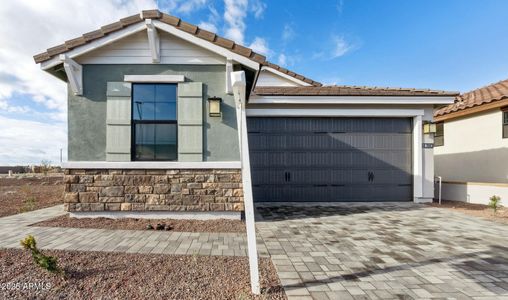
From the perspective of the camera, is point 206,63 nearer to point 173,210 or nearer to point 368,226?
point 173,210

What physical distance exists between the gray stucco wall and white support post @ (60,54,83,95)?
8 centimetres

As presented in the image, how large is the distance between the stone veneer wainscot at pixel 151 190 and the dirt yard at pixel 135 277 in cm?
181

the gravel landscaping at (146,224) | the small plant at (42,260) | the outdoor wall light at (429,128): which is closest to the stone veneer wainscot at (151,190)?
the gravel landscaping at (146,224)

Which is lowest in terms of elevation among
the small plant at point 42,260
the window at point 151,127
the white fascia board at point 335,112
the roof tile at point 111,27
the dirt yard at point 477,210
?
the dirt yard at point 477,210

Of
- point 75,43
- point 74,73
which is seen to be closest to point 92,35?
point 75,43

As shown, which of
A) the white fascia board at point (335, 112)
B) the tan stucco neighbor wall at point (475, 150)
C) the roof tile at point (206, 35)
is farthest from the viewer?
the tan stucco neighbor wall at point (475, 150)

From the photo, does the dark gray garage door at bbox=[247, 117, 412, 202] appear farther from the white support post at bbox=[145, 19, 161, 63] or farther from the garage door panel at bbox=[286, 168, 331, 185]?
the white support post at bbox=[145, 19, 161, 63]

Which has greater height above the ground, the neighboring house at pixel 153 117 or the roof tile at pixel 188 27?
the roof tile at pixel 188 27

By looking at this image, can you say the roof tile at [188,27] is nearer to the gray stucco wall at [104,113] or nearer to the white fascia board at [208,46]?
the white fascia board at [208,46]

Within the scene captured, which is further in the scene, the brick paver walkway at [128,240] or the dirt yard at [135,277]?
the brick paver walkway at [128,240]

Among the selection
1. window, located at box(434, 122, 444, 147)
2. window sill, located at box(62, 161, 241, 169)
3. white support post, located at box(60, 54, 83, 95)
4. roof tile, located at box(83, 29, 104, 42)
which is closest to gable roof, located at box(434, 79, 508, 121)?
window, located at box(434, 122, 444, 147)

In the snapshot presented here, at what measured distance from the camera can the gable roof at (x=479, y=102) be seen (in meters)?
8.27

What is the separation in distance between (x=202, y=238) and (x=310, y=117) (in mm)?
4885

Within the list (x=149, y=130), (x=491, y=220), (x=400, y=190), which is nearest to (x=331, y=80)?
(x=400, y=190)
